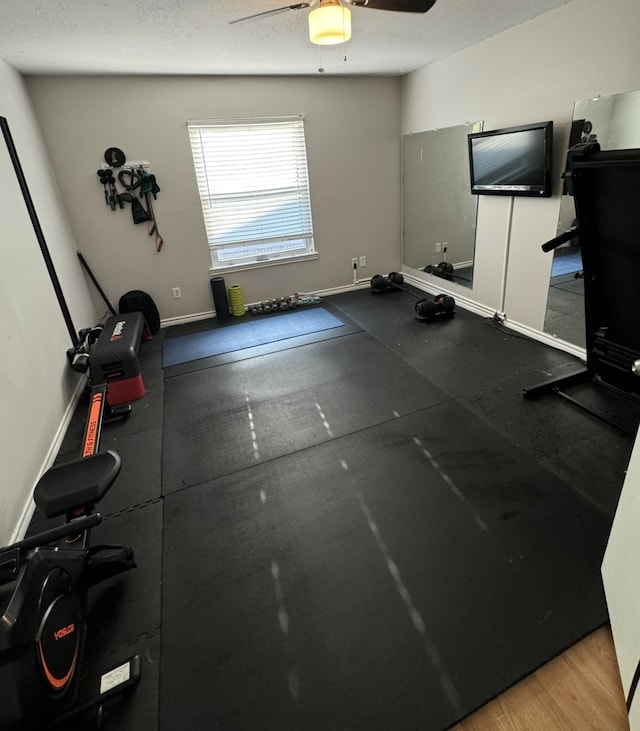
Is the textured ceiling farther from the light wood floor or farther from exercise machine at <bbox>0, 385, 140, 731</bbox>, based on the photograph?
the light wood floor

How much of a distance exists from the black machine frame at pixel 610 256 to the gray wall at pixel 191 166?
2987 millimetres

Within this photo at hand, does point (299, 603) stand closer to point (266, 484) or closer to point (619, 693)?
Answer: point (266, 484)

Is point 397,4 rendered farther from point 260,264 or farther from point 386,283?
point 386,283

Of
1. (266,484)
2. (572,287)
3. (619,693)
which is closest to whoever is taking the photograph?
(619,693)

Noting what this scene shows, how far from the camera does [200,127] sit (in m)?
3.93

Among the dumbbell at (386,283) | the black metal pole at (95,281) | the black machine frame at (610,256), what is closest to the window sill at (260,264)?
the dumbbell at (386,283)

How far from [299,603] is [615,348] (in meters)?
2.07

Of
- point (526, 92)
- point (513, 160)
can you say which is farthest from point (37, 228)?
point (526, 92)

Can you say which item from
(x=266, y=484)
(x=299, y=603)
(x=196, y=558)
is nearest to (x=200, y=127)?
(x=266, y=484)

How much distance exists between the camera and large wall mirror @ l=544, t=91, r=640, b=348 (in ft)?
7.62

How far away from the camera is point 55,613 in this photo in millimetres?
1163

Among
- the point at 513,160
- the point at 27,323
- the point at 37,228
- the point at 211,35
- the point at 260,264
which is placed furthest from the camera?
the point at 260,264

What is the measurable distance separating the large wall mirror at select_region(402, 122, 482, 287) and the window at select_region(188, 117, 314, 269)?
1243 mm

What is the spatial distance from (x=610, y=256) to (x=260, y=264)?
11.1 feet
